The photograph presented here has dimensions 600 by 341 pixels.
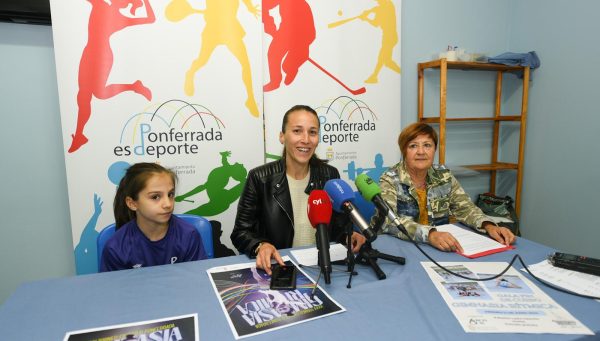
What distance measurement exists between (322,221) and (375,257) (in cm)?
29

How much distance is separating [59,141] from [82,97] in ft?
1.33

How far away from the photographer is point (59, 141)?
2.33m

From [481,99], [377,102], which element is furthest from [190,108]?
[481,99]

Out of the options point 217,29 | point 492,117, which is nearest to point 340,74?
point 217,29

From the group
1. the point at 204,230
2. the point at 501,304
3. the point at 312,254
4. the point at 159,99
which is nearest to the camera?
the point at 501,304

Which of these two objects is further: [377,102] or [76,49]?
[377,102]

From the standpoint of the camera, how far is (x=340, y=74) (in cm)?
275

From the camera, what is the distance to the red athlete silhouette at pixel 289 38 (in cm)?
256

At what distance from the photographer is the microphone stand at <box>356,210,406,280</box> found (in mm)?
1211

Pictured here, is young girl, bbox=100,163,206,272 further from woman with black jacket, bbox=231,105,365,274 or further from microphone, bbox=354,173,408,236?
microphone, bbox=354,173,408,236

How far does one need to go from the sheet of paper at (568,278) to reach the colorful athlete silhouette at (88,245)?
7.85 feet

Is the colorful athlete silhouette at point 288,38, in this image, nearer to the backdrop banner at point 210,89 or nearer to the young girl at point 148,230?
the backdrop banner at point 210,89

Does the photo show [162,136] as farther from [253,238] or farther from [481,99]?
[481,99]

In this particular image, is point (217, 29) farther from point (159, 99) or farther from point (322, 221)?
point (322, 221)
